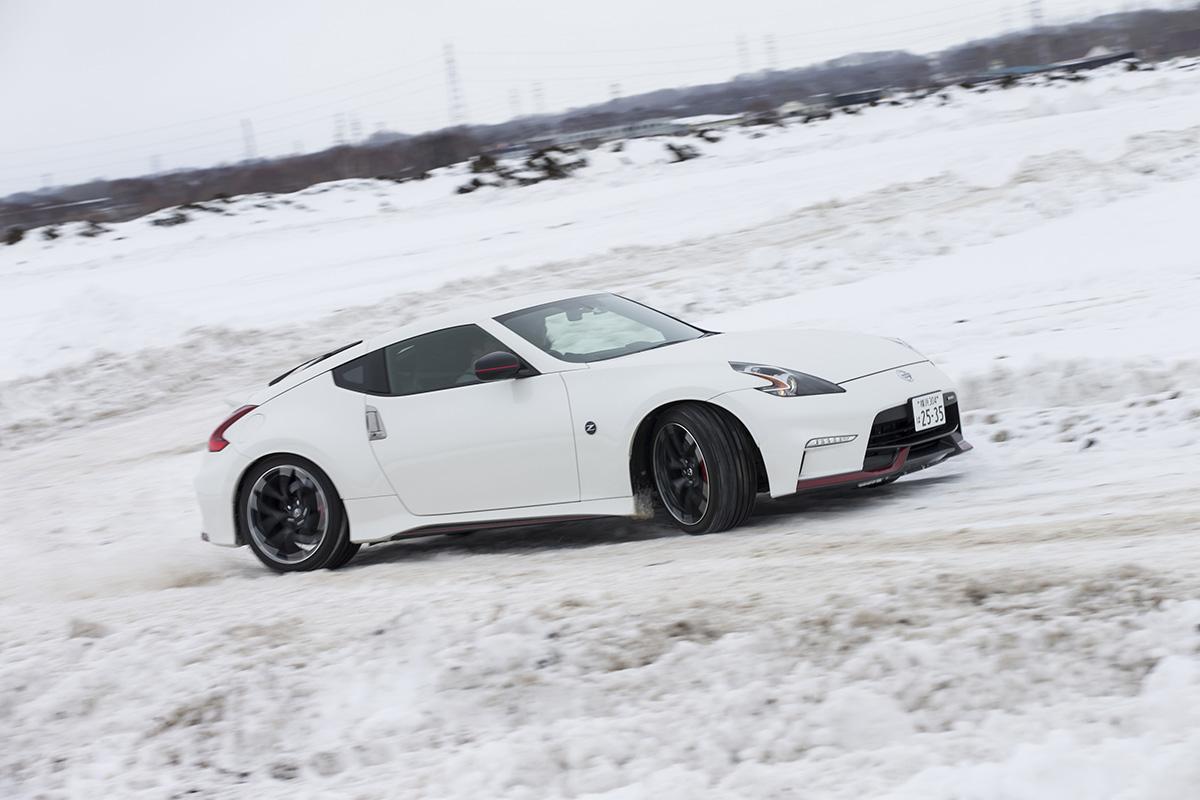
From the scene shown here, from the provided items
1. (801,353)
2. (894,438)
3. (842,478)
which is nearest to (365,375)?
(801,353)

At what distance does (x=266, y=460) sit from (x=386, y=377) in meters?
0.93

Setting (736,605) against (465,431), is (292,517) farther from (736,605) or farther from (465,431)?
(736,605)

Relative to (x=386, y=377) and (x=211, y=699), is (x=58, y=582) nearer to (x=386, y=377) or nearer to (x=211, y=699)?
(x=386, y=377)

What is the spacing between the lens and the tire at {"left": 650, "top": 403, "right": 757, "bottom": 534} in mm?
6395

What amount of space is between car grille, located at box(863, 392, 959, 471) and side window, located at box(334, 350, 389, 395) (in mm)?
2797

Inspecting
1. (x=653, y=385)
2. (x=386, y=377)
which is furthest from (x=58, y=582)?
(x=653, y=385)

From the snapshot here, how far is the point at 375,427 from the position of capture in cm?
742

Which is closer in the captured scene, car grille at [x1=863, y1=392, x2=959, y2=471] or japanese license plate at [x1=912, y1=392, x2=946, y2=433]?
car grille at [x1=863, y1=392, x2=959, y2=471]

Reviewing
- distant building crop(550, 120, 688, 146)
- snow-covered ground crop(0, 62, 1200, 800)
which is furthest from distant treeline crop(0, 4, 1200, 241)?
snow-covered ground crop(0, 62, 1200, 800)

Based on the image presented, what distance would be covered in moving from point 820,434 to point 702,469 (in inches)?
24.1

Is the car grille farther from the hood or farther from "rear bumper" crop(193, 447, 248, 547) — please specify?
"rear bumper" crop(193, 447, 248, 547)

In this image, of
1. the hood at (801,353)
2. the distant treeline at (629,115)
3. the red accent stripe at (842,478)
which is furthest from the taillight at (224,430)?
the distant treeline at (629,115)

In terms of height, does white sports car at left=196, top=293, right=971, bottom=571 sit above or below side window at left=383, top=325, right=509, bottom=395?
below

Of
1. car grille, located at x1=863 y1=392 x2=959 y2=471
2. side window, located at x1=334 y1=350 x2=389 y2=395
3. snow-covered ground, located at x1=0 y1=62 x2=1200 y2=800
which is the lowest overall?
snow-covered ground, located at x1=0 y1=62 x2=1200 y2=800
